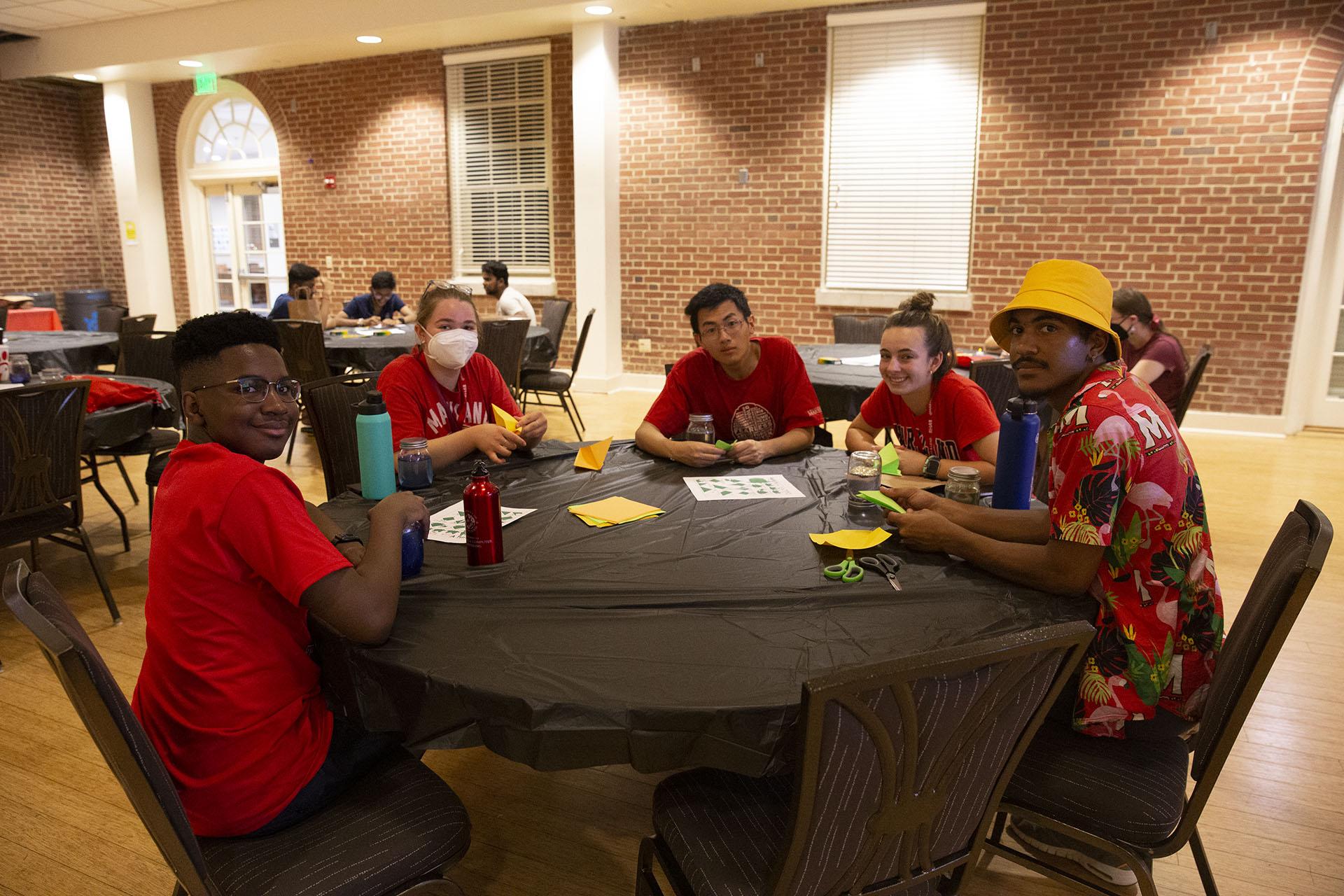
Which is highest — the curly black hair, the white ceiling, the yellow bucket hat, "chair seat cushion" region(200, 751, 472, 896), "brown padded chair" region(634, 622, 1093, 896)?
the white ceiling

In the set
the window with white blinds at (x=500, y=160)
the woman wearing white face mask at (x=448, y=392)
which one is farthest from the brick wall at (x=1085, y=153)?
the woman wearing white face mask at (x=448, y=392)

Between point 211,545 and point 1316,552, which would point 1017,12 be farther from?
point 211,545

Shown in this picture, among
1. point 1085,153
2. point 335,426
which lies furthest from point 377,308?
point 1085,153

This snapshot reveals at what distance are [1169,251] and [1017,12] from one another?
216cm

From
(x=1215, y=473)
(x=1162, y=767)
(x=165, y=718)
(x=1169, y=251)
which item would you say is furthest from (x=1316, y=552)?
(x=1169, y=251)

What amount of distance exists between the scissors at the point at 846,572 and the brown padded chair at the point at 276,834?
0.77 m

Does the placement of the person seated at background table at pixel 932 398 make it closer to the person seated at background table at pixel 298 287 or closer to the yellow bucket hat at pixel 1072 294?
the yellow bucket hat at pixel 1072 294

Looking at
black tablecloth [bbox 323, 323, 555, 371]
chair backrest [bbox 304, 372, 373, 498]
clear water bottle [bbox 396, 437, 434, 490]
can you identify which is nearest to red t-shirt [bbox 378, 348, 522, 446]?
chair backrest [bbox 304, 372, 373, 498]

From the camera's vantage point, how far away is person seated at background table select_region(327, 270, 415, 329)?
669 cm

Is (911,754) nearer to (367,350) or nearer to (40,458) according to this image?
(40,458)

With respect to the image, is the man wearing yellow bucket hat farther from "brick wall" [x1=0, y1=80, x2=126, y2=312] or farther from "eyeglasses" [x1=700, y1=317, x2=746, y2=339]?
"brick wall" [x1=0, y1=80, x2=126, y2=312]

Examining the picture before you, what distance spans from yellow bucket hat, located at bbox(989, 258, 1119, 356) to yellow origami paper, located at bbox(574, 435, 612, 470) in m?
1.22

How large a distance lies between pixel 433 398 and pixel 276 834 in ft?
4.86

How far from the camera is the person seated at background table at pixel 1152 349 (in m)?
4.20
